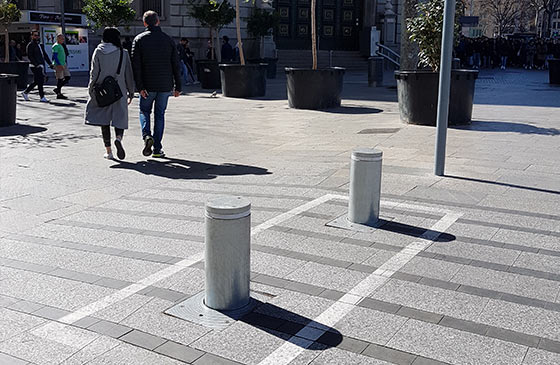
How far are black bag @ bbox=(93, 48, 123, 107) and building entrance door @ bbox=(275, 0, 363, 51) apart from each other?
84.3 ft

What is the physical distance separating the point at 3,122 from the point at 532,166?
951 cm

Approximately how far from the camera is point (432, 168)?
27.6 ft

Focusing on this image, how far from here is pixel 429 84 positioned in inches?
452

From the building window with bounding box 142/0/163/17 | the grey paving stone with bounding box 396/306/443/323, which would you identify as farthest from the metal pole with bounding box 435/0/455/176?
the building window with bounding box 142/0/163/17

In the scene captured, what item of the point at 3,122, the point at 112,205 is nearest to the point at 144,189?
the point at 112,205

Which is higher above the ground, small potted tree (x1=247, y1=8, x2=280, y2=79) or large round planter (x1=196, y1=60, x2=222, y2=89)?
small potted tree (x1=247, y1=8, x2=280, y2=79)

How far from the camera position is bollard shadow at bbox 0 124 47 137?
38.7 feet

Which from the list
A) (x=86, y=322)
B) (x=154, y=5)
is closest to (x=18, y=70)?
(x=154, y=5)

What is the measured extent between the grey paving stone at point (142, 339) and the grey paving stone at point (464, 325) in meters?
1.66

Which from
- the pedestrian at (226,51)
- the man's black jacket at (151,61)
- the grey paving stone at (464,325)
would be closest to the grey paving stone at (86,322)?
the grey paving stone at (464,325)

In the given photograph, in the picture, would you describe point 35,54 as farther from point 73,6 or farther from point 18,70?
point 73,6

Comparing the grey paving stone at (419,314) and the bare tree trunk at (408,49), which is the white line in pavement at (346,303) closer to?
the grey paving stone at (419,314)

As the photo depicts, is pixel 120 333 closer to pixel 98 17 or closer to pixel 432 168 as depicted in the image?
pixel 432 168

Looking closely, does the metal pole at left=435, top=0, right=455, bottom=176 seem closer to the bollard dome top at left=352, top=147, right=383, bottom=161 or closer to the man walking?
the bollard dome top at left=352, top=147, right=383, bottom=161
